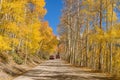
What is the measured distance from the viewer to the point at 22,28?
98.2 feet

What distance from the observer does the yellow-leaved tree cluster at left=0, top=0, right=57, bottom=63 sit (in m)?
19.2

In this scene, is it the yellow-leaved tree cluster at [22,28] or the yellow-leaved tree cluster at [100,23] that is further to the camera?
the yellow-leaved tree cluster at [100,23]

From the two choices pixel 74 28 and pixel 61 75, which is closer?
pixel 61 75

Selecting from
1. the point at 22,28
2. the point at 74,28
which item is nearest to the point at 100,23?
the point at 22,28

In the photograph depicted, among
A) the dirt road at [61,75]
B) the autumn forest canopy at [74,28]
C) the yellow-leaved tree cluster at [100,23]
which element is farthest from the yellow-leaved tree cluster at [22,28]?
the yellow-leaved tree cluster at [100,23]

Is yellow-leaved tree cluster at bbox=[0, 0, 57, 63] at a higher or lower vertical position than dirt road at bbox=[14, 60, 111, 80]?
higher

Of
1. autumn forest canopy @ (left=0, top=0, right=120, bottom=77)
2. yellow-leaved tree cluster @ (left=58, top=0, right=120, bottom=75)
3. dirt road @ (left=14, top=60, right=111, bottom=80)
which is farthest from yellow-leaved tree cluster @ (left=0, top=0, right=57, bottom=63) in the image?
yellow-leaved tree cluster @ (left=58, top=0, right=120, bottom=75)

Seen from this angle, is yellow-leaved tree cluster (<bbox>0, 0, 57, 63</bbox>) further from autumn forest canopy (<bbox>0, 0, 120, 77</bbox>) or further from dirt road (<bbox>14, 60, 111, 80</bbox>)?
dirt road (<bbox>14, 60, 111, 80</bbox>)

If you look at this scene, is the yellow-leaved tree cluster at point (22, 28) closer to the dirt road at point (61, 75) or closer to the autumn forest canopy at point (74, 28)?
the autumn forest canopy at point (74, 28)

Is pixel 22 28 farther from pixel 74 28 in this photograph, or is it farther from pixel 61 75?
pixel 74 28

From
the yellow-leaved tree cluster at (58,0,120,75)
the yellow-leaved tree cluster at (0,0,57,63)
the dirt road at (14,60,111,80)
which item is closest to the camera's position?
the yellow-leaved tree cluster at (0,0,57,63)

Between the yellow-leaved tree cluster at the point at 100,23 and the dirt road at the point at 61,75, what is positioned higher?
the yellow-leaved tree cluster at the point at 100,23

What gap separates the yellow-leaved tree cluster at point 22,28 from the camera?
1922cm

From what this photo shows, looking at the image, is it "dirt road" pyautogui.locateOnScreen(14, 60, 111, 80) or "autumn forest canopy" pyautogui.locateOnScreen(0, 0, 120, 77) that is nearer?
"autumn forest canopy" pyautogui.locateOnScreen(0, 0, 120, 77)
